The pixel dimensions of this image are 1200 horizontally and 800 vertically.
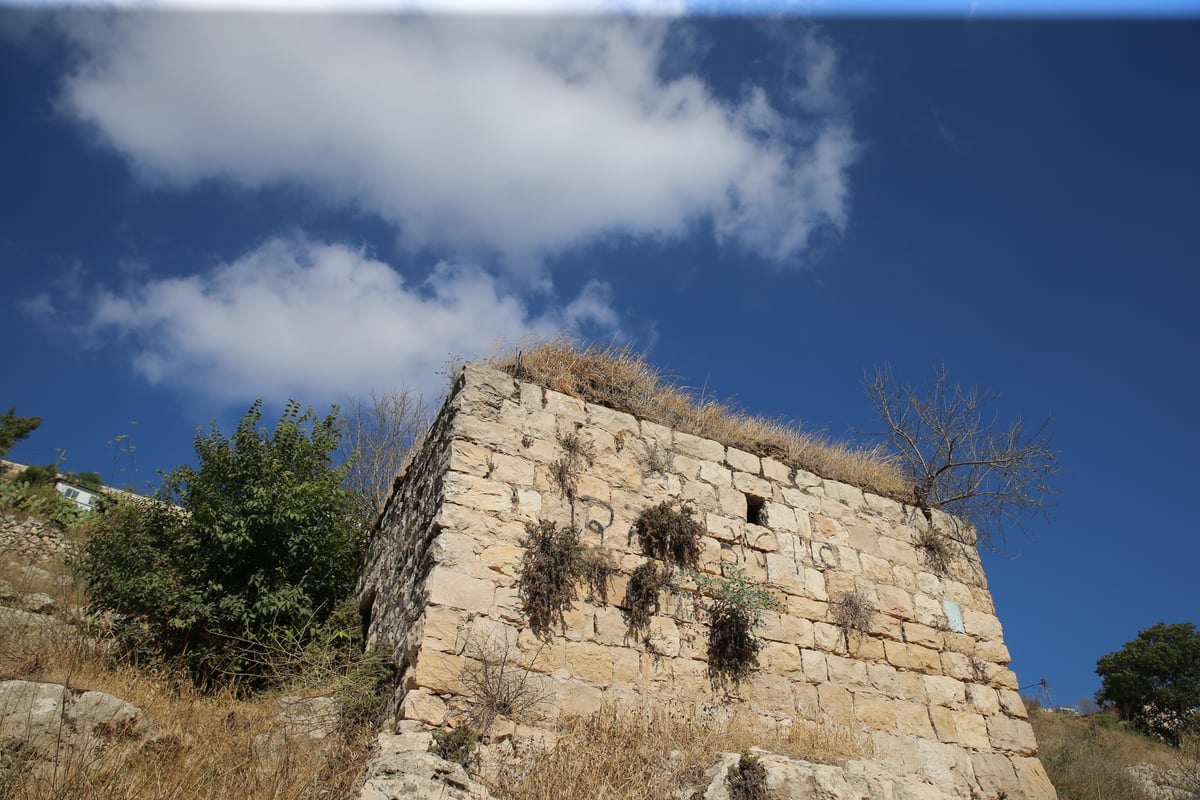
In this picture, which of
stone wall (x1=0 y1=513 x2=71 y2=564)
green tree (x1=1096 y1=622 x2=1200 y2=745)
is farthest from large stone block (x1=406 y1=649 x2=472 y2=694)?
green tree (x1=1096 y1=622 x2=1200 y2=745)

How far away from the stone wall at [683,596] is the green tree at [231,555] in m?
0.65

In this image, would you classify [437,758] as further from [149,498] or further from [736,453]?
[149,498]

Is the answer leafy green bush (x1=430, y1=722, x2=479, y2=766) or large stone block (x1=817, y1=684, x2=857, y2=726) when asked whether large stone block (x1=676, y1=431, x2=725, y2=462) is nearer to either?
large stone block (x1=817, y1=684, x2=857, y2=726)

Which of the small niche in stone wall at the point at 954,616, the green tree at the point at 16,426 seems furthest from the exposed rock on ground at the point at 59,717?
the green tree at the point at 16,426

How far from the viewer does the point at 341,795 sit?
4.58 m

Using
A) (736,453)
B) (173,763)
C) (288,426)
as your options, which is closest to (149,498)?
(288,426)

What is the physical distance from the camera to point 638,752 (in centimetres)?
520

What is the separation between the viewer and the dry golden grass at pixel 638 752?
15.5ft

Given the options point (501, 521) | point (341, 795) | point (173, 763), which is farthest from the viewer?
point (501, 521)

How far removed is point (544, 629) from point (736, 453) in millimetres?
3072

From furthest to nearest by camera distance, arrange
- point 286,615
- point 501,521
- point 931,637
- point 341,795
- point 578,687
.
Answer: point 931,637, point 286,615, point 501,521, point 578,687, point 341,795

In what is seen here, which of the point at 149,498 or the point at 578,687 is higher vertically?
the point at 149,498

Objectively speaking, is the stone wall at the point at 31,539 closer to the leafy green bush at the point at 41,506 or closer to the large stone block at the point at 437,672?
the leafy green bush at the point at 41,506

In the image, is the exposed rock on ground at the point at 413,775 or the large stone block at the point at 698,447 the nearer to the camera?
the exposed rock on ground at the point at 413,775
